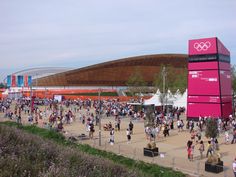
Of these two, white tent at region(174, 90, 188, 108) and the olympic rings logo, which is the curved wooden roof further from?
the olympic rings logo

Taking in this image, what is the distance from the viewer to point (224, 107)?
37094mm

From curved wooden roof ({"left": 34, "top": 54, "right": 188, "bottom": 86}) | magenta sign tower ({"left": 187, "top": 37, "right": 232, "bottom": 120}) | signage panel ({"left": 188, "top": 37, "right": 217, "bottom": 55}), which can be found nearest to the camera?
magenta sign tower ({"left": 187, "top": 37, "right": 232, "bottom": 120})

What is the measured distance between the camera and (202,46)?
38938mm

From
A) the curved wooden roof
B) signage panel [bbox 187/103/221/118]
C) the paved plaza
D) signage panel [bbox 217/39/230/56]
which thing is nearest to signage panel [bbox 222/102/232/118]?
signage panel [bbox 187/103/221/118]

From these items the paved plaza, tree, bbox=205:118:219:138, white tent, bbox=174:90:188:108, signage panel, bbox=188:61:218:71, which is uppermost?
signage panel, bbox=188:61:218:71

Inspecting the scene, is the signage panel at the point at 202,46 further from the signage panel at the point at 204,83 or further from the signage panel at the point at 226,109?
the signage panel at the point at 226,109

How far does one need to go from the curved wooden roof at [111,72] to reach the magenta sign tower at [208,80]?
214 ft

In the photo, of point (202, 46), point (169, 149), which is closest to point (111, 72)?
point (202, 46)

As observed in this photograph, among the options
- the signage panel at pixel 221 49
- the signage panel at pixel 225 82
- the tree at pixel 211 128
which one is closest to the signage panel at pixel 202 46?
the signage panel at pixel 221 49

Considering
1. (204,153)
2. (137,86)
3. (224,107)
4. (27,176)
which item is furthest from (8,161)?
(137,86)

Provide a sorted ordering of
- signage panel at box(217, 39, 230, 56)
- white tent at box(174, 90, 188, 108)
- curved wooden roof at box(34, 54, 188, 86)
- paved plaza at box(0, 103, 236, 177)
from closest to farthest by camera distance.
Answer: paved plaza at box(0, 103, 236, 177), signage panel at box(217, 39, 230, 56), white tent at box(174, 90, 188, 108), curved wooden roof at box(34, 54, 188, 86)

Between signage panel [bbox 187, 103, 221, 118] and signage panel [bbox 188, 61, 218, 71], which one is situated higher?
signage panel [bbox 188, 61, 218, 71]

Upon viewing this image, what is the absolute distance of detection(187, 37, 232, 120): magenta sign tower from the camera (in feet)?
121

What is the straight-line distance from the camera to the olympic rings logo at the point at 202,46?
38409 millimetres
